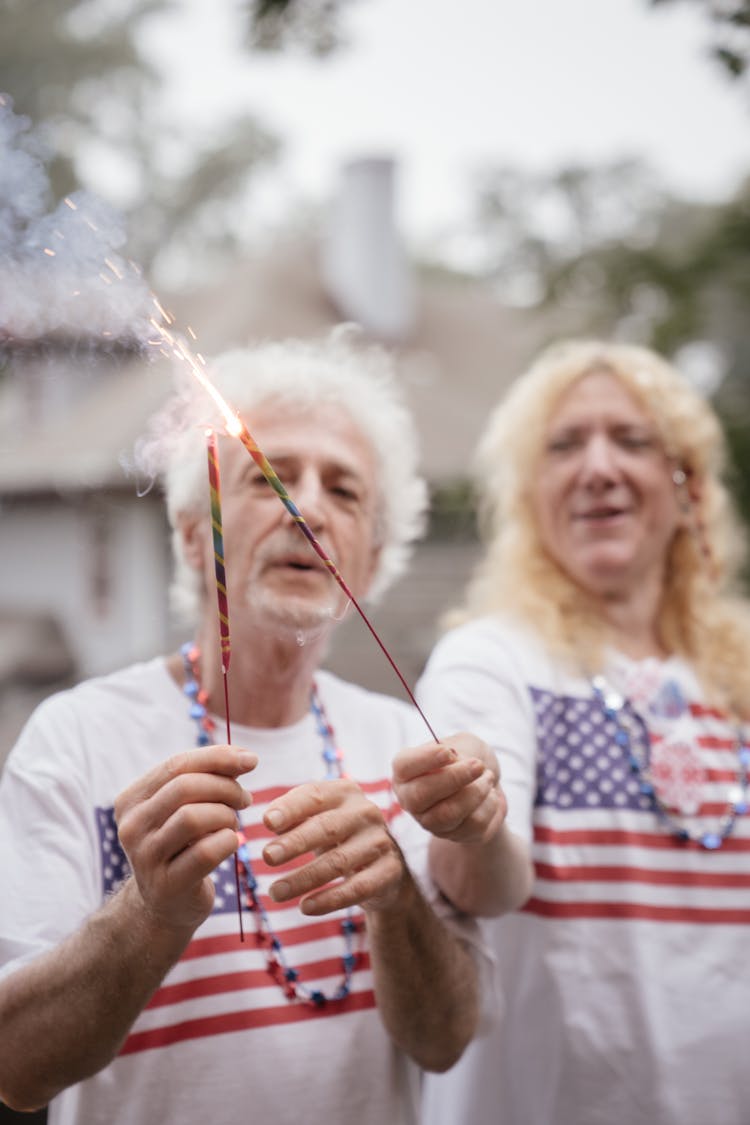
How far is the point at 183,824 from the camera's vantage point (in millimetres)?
1280

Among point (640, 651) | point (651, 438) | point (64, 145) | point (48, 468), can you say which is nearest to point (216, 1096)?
point (640, 651)

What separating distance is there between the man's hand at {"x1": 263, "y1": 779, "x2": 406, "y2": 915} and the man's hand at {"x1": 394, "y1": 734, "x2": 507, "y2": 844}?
71 millimetres

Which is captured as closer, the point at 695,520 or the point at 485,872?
the point at 485,872

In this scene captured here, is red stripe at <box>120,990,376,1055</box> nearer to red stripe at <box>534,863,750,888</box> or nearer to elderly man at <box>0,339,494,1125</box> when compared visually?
elderly man at <box>0,339,494,1125</box>

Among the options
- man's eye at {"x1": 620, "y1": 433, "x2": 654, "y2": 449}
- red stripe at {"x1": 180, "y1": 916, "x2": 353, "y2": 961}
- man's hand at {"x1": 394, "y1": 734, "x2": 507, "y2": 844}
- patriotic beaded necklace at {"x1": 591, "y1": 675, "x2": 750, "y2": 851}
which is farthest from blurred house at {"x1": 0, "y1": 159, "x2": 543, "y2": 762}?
man's hand at {"x1": 394, "y1": 734, "x2": 507, "y2": 844}

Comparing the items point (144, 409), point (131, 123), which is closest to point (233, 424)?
point (144, 409)

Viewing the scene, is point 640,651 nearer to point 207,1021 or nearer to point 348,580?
point 348,580

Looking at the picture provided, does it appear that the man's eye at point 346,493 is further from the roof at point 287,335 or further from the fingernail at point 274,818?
the roof at point 287,335

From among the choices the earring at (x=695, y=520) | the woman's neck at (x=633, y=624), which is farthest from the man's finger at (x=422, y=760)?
the earring at (x=695, y=520)

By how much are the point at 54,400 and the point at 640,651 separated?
15.9 meters

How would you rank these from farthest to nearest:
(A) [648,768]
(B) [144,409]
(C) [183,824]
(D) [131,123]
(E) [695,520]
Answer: (D) [131,123]
(B) [144,409]
(E) [695,520]
(A) [648,768]
(C) [183,824]

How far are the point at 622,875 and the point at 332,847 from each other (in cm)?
84

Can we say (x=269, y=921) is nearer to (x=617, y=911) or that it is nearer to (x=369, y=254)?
(x=617, y=911)

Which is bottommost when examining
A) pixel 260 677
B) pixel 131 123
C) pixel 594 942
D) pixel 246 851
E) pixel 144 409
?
pixel 594 942
